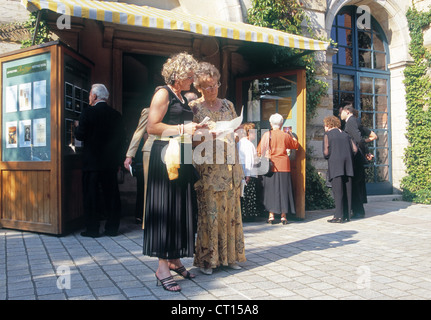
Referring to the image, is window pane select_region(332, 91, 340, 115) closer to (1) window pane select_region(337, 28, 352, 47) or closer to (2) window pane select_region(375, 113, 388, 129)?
(1) window pane select_region(337, 28, 352, 47)

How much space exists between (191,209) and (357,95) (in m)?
7.66

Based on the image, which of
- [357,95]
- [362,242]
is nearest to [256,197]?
[362,242]

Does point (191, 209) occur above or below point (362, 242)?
above

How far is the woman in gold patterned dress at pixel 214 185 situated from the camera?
370cm

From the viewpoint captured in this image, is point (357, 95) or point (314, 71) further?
point (357, 95)

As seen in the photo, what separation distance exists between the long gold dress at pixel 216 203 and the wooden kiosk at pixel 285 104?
11.0 feet

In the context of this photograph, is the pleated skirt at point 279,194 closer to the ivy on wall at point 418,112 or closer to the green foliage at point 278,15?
the green foliage at point 278,15

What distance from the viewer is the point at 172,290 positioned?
316 cm

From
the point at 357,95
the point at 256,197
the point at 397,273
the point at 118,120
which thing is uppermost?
the point at 357,95

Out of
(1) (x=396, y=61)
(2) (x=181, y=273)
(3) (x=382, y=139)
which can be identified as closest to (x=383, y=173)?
(3) (x=382, y=139)

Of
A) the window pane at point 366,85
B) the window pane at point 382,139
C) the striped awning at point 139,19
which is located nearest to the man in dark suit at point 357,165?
the striped awning at point 139,19

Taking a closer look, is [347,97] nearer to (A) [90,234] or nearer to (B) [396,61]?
(B) [396,61]

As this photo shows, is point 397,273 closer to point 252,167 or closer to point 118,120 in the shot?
point 252,167
